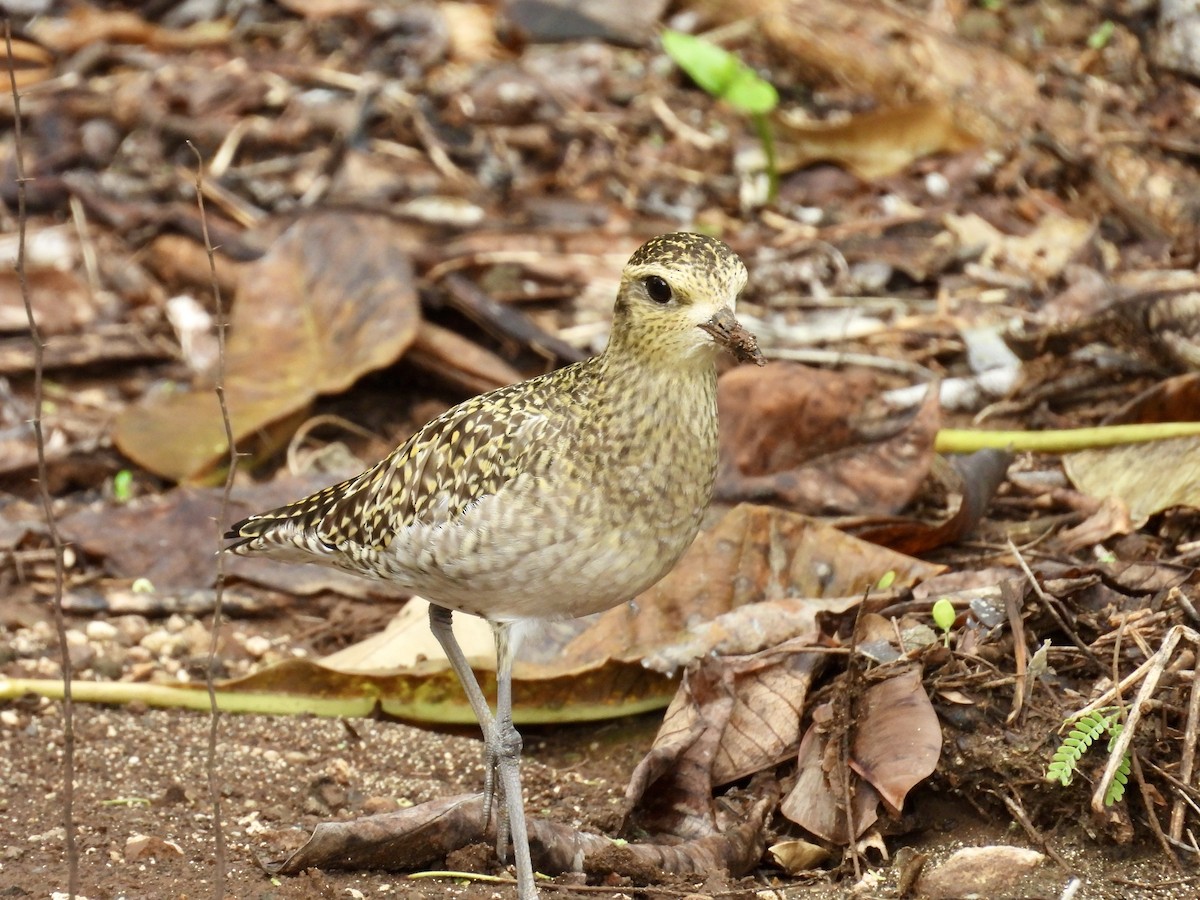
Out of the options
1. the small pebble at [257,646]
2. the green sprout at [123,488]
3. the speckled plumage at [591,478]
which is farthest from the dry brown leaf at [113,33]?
the speckled plumage at [591,478]

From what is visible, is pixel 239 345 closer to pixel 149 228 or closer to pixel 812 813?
pixel 149 228

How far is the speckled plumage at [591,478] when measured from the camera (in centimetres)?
467

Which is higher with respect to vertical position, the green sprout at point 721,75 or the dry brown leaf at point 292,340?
the green sprout at point 721,75

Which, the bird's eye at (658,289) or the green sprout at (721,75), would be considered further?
the green sprout at (721,75)

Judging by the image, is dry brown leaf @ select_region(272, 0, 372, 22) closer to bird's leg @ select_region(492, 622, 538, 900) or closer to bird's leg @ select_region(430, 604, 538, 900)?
bird's leg @ select_region(430, 604, 538, 900)

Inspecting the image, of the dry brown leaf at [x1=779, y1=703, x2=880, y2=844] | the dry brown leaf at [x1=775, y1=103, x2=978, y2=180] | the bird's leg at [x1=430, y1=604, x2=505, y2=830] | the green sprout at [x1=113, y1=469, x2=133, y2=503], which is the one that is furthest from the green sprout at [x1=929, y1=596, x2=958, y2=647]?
the dry brown leaf at [x1=775, y1=103, x2=978, y2=180]

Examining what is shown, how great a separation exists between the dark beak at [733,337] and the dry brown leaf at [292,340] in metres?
3.39

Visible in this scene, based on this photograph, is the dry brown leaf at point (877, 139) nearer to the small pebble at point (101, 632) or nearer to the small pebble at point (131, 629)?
the small pebble at point (131, 629)

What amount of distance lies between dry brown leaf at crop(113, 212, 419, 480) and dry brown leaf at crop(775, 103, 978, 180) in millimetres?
2664

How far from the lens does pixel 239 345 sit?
314 inches

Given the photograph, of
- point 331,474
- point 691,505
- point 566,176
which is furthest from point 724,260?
point 566,176

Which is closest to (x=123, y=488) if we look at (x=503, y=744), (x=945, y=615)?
(x=503, y=744)

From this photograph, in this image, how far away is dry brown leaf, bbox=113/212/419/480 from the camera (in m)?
7.66

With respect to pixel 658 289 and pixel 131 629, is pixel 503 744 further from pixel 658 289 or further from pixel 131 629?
pixel 131 629
